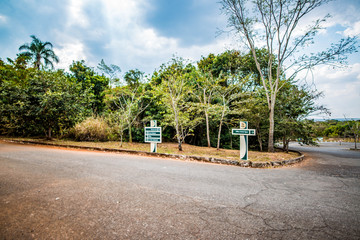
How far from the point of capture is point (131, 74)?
13.8m

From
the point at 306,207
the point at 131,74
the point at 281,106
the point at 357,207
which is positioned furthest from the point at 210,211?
the point at 131,74

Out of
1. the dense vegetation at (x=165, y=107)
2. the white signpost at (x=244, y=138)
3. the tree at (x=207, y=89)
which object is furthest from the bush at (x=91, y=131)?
the white signpost at (x=244, y=138)

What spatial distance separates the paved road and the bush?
10655 millimetres

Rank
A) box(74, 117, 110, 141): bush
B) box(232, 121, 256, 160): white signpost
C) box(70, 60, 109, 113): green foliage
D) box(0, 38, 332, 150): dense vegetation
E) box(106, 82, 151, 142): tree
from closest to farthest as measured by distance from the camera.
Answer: box(232, 121, 256, 160): white signpost, box(0, 38, 332, 150): dense vegetation, box(106, 82, 151, 142): tree, box(74, 117, 110, 141): bush, box(70, 60, 109, 113): green foliage

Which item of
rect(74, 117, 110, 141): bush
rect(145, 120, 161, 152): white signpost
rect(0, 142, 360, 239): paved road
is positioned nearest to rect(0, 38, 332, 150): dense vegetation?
rect(74, 117, 110, 141): bush

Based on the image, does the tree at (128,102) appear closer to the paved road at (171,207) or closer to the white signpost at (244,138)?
the white signpost at (244,138)

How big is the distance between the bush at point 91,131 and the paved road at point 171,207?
10655 millimetres

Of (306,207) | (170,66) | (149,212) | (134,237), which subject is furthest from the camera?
(170,66)

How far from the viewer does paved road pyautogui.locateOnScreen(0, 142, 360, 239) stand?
2.03 meters

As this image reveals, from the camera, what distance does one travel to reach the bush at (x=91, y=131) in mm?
14315

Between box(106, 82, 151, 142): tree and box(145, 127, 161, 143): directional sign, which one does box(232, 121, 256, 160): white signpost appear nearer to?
box(145, 127, 161, 143): directional sign

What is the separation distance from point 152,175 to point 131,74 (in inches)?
446

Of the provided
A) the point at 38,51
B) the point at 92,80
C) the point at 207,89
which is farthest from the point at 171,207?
the point at 38,51

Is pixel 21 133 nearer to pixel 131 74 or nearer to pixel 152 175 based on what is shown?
pixel 131 74
